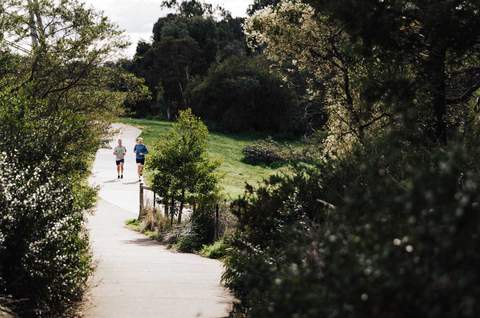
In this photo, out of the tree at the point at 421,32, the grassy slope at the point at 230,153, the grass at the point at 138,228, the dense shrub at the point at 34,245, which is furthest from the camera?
the grassy slope at the point at 230,153

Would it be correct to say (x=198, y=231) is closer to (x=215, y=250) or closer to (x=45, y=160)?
(x=215, y=250)

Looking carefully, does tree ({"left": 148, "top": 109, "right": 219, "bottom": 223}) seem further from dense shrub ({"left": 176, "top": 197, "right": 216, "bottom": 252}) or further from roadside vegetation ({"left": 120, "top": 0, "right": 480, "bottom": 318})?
roadside vegetation ({"left": 120, "top": 0, "right": 480, "bottom": 318})

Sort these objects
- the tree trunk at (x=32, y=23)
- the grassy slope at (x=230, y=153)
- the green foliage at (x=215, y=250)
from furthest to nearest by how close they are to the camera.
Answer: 1. the grassy slope at (x=230, y=153)
2. the green foliage at (x=215, y=250)
3. the tree trunk at (x=32, y=23)

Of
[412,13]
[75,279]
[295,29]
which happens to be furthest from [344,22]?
[295,29]

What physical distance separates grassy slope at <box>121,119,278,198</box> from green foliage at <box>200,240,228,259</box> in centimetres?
1213

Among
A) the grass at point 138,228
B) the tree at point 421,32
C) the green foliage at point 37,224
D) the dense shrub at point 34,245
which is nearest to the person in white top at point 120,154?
the grass at point 138,228

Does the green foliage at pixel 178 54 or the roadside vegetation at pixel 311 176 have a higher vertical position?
the green foliage at pixel 178 54

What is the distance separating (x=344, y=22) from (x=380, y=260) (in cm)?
478

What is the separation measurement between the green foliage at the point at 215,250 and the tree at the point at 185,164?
343 centimetres

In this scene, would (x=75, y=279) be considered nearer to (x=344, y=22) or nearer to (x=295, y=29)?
(x=344, y=22)

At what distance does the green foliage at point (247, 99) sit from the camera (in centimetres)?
5484

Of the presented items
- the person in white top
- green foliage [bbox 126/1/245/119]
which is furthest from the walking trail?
green foliage [bbox 126/1/245/119]

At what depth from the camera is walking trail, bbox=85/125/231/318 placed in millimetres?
9492

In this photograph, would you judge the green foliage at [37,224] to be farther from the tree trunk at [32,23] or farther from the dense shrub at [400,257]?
the tree trunk at [32,23]
